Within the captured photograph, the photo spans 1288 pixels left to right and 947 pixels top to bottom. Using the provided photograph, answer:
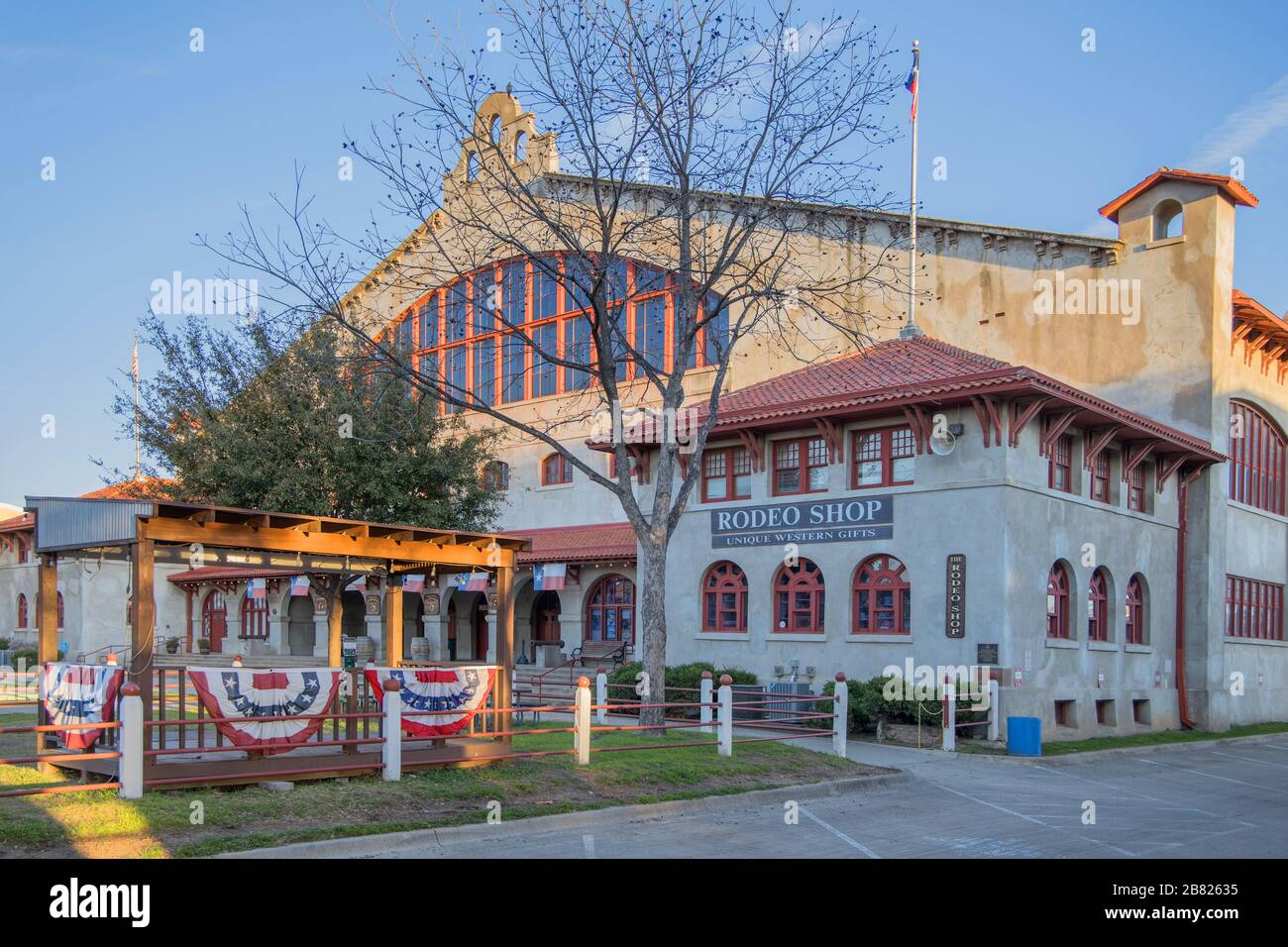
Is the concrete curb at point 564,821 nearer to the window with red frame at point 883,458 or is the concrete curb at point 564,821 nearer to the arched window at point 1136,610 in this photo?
the window with red frame at point 883,458

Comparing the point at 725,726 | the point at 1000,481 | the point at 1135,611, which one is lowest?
the point at 725,726

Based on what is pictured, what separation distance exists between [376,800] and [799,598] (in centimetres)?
1634

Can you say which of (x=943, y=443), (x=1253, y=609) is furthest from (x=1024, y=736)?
(x=1253, y=609)

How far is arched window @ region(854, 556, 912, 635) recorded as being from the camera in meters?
26.5

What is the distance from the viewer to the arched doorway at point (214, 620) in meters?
52.2

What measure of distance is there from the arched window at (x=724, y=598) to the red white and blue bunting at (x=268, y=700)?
1619 cm

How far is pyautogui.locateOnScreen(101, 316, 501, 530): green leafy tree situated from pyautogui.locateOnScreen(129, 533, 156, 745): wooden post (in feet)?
52.8

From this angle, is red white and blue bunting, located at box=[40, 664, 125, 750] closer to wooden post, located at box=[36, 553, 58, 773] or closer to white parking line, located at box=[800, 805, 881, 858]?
wooden post, located at box=[36, 553, 58, 773]

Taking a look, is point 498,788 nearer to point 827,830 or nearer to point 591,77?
point 827,830

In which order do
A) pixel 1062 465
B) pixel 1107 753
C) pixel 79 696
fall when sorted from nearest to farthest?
1. pixel 79 696
2. pixel 1107 753
3. pixel 1062 465

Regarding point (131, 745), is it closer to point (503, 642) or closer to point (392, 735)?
point (392, 735)

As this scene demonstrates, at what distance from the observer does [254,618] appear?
50781 millimetres

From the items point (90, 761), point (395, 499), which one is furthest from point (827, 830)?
point (395, 499)
